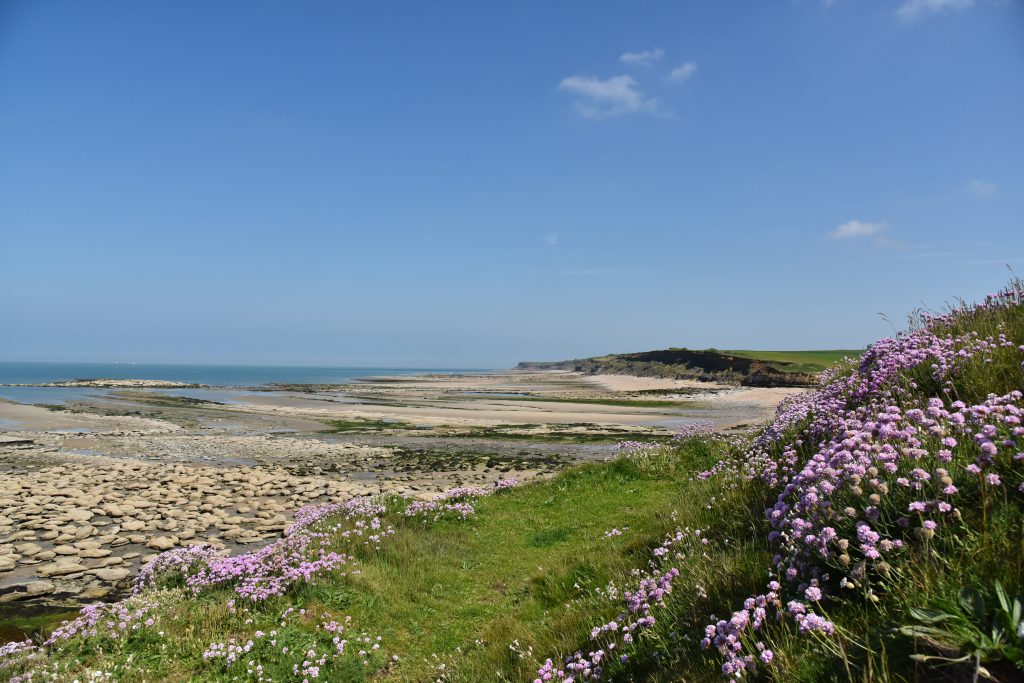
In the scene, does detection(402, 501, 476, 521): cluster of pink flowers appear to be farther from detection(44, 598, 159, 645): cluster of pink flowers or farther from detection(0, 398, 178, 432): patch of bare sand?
detection(0, 398, 178, 432): patch of bare sand

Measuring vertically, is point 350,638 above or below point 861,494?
below

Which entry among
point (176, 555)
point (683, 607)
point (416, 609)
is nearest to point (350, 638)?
point (416, 609)

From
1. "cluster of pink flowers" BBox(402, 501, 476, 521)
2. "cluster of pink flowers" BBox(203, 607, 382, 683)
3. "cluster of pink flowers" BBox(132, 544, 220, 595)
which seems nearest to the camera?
"cluster of pink flowers" BBox(203, 607, 382, 683)

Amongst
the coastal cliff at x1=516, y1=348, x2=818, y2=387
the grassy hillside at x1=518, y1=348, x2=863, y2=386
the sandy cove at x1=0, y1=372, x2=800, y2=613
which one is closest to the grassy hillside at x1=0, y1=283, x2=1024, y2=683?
the sandy cove at x1=0, y1=372, x2=800, y2=613

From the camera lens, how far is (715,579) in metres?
4.75

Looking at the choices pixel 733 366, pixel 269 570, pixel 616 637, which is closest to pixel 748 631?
pixel 616 637

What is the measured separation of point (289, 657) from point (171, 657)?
1.50 m

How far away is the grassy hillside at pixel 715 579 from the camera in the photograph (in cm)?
323

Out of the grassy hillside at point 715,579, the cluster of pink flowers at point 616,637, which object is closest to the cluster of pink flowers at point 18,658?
the grassy hillside at point 715,579

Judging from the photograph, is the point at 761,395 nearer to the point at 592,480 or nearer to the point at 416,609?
the point at 592,480

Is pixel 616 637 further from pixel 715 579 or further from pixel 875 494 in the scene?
pixel 875 494

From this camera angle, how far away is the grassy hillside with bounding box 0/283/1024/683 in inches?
127

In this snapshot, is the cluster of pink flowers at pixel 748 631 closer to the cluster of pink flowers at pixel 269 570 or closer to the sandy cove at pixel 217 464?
the cluster of pink flowers at pixel 269 570

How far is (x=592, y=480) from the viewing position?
16.2 meters
